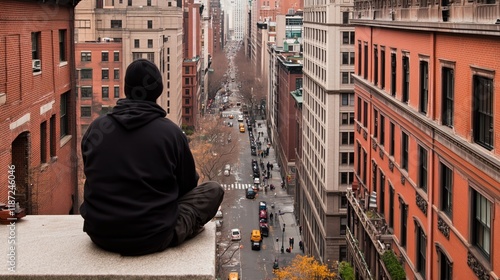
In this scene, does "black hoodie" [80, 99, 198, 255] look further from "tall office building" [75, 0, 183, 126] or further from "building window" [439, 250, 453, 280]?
"tall office building" [75, 0, 183, 126]

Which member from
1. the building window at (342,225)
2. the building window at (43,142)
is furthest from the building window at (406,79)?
the building window at (342,225)

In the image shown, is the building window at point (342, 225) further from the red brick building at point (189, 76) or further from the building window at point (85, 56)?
the red brick building at point (189, 76)

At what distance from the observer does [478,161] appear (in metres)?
16.2

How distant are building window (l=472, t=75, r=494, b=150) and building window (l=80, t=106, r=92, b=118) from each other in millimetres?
62394

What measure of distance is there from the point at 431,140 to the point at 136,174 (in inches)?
618

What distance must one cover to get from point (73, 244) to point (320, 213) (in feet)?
172

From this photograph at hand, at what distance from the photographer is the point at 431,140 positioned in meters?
20.7

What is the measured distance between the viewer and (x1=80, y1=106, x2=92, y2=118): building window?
73.9 m

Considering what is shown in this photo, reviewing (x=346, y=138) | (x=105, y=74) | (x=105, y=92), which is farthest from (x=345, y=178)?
(x=105, y=74)

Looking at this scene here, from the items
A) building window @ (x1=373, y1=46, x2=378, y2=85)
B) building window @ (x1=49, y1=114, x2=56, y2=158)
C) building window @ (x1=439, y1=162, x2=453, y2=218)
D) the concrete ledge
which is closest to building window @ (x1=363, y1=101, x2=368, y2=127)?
building window @ (x1=373, y1=46, x2=378, y2=85)

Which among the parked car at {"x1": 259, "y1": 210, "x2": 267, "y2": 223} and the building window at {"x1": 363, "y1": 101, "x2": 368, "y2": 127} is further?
the parked car at {"x1": 259, "y1": 210, "x2": 267, "y2": 223}

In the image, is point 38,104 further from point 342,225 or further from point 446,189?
point 342,225

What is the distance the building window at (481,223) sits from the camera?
1597 cm

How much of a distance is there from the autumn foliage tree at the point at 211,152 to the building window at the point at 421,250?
3873 cm
